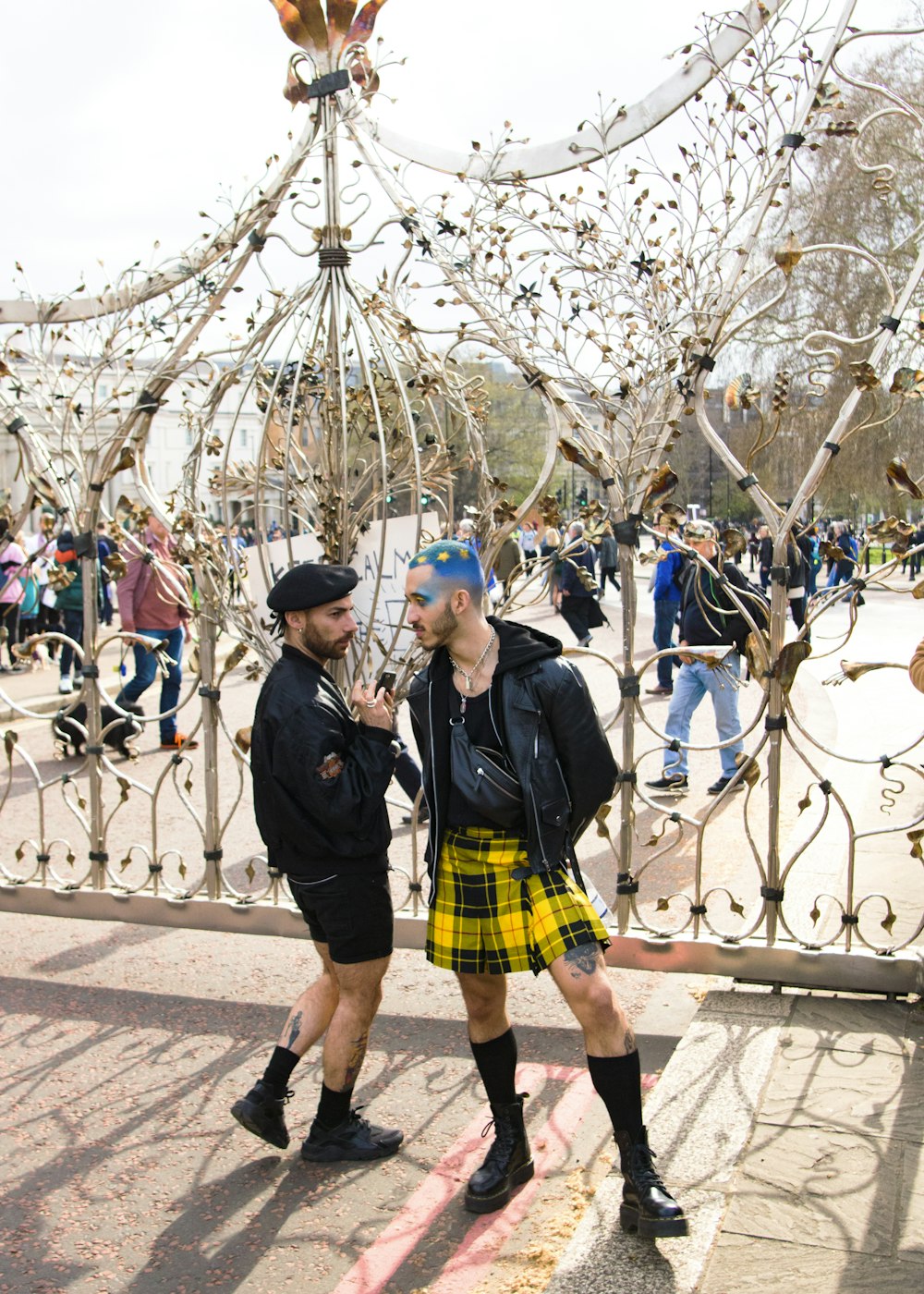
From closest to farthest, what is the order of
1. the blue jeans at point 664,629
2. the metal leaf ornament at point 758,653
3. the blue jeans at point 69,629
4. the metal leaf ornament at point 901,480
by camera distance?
the metal leaf ornament at point 901,480, the metal leaf ornament at point 758,653, the blue jeans at point 69,629, the blue jeans at point 664,629

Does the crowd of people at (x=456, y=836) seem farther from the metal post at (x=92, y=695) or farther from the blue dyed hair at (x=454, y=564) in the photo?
the metal post at (x=92, y=695)

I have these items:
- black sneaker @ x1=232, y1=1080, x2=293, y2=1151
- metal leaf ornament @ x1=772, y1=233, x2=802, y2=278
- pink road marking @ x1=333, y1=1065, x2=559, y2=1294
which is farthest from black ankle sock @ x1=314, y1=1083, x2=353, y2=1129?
metal leaf ornament @ x1=772, y1=233, x2=802, y2=278

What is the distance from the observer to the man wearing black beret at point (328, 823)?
3.68 meters

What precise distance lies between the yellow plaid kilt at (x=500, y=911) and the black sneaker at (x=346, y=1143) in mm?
724

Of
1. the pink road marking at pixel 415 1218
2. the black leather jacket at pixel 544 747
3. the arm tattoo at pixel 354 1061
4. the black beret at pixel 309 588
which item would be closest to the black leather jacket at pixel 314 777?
the black beret at pixel 309 588

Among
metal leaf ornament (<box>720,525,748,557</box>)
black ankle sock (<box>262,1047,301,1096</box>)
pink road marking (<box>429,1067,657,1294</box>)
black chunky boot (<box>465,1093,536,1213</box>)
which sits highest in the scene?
metal leaf ornament (<box>720,525,748,557</box>)

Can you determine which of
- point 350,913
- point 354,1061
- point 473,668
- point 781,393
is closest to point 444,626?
point 473,668

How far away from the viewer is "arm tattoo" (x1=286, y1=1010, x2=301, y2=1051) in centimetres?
396

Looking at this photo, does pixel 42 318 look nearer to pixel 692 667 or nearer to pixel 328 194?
pixel 328 194

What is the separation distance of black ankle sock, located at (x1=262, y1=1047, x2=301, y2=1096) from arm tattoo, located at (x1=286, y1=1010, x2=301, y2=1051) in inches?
1.2

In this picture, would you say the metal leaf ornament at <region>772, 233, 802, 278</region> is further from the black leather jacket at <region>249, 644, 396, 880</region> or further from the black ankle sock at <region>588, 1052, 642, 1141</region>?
the black ankle sock at <region>588, 1052, 642, 1141</region>

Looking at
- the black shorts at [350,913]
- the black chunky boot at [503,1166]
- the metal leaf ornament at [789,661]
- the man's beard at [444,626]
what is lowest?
the black chunky boot at [503,1166]

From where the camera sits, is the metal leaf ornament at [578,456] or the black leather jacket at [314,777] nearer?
the black leather jacket at [314,777]

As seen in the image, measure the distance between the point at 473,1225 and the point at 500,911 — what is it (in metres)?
0.86
